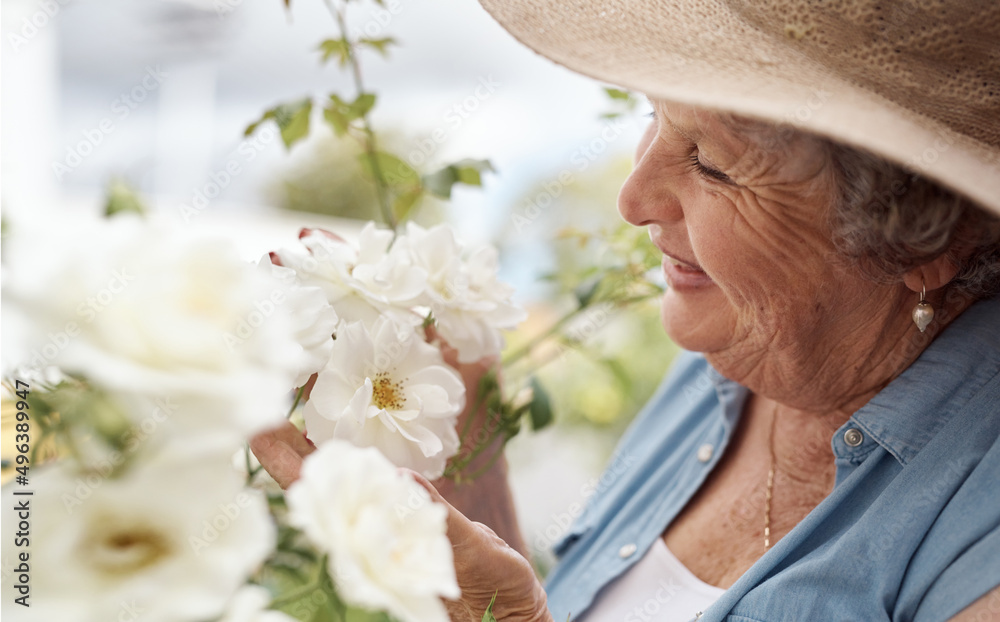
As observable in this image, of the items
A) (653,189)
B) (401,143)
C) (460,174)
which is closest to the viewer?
(653,189)

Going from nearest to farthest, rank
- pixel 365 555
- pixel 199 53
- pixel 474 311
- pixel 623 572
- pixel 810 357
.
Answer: pixel 365 555 < pixel 474 311 < pixel 810 357 < pixel 623 572 < pixel 199 53

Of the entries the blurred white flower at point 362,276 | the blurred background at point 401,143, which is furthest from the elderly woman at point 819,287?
the blurred background at point 401,143

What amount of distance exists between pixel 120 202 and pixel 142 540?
13.9 inches

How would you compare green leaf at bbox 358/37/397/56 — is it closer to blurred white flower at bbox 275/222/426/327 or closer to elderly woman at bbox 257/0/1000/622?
elderly woman at bbox 257/0/1000/622

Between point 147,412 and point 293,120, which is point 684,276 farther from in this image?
point 147,412

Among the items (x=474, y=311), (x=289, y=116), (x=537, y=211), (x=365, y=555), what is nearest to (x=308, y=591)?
(x=365, y=555)

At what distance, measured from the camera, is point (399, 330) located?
0.62m

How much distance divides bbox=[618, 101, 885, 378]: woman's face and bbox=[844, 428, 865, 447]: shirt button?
0.09 m

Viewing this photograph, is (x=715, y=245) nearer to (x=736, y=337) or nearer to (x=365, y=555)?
(x=736, y=337)

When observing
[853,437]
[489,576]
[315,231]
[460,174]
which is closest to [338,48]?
[460,174]

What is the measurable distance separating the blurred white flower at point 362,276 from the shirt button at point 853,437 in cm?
48

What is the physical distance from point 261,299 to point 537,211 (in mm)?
905

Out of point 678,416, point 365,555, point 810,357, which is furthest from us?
point 678,416

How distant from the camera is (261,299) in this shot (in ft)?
1.07
